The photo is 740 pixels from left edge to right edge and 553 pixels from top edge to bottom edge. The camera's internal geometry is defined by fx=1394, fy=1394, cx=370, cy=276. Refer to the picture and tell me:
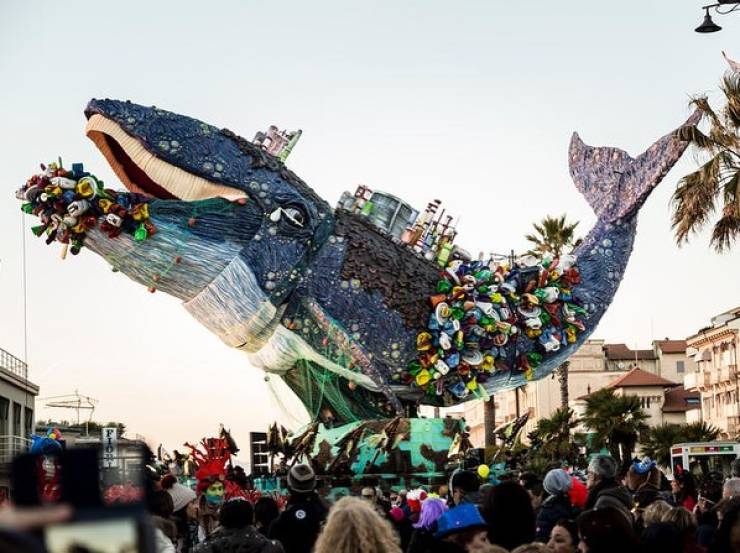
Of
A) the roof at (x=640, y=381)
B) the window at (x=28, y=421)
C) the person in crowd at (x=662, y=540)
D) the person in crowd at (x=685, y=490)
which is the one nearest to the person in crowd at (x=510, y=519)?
the person in crowd at (x=662, y=540)

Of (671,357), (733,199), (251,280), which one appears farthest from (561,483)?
(671,357)

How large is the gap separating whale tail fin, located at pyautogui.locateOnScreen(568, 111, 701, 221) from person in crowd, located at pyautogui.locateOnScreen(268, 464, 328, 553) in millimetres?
27399

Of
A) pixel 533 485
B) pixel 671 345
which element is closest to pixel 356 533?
pixel 533 485

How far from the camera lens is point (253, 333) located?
32.2 meters

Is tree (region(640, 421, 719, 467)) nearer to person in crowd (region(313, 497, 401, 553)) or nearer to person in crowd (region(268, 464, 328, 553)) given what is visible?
person in crowd (region(268, 464, 328, 553))

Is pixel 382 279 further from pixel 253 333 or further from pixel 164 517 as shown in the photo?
pixel 164 517

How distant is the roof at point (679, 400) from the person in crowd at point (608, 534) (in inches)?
3849

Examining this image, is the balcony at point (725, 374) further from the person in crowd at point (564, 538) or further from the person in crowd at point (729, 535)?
the person in crowd at point (729, 535)

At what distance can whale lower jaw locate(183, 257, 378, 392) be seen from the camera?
103 feet

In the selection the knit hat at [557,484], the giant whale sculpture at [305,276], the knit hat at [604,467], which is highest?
the giant whale sculpture at [305,276]

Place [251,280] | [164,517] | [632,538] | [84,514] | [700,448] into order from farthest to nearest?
[700,448]
[251,280]
[164,517]
[632,538]
[84,514]

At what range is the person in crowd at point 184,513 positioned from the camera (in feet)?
35.8

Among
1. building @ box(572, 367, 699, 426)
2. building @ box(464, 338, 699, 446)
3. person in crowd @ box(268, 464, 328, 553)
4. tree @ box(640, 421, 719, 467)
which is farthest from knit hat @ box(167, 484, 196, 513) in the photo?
building @ box(464, 338, 699, 446)

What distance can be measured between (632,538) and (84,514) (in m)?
4.21
